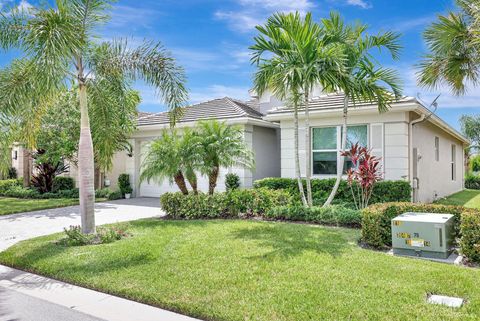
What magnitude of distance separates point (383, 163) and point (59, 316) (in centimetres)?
1091

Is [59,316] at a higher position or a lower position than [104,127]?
lower

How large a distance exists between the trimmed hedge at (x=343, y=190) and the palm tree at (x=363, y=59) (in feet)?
4.90

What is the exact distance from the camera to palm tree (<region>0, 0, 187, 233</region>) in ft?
22.1

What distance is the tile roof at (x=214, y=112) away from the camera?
616 inches

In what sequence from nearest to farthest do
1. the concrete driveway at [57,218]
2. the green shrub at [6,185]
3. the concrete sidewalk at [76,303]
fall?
the concrete sidewalk at [76,303] < the concrete driveway at [57,218] < the green shrub at [6,185]

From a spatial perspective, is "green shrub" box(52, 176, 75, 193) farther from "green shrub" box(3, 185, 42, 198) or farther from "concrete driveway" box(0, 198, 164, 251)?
"concrete driveway" box(0, 198, 164, 251)

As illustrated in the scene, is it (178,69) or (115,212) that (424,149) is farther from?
(115,212)

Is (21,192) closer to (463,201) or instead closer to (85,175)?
(85,175)

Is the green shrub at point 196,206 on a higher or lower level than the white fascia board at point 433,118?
lower

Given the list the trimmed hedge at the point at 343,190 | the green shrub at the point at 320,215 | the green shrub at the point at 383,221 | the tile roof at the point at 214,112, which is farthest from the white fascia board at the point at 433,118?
the tile roof at the point at 214,112

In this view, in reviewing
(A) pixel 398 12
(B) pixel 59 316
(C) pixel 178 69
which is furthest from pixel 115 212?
(A) pixel 398 12

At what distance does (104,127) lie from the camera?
932 centimetres

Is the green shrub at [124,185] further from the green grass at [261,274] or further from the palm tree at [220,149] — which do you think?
the green grass at [261,274]

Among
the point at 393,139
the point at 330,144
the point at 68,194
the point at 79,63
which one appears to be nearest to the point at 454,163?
the point at 393,139
